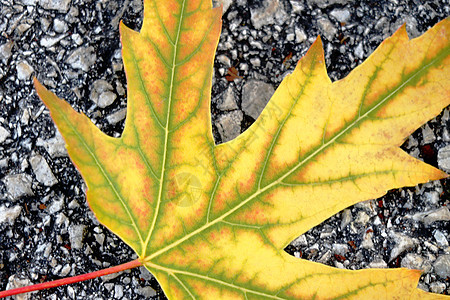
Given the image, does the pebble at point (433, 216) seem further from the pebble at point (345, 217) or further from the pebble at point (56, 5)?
the pebble at point (56, 5)

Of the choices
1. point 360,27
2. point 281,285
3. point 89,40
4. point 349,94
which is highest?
point 89,40

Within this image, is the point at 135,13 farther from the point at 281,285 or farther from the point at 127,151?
the point at 281,285

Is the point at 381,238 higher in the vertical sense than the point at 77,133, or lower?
lower

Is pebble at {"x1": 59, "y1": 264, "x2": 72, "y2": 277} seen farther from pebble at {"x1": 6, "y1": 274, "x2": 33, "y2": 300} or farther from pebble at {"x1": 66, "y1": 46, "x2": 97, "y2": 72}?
pebble at {"x1": 66, "y1": 46, "x2": 97, "y2": 72}

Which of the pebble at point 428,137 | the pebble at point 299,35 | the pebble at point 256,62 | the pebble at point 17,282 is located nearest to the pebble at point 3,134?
the pebble at point 17,282

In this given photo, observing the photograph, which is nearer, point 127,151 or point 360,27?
point 127,151

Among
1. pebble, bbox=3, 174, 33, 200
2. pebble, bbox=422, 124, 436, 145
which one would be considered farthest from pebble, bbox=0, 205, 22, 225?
pebble, bbox=422, 124, 436, 145

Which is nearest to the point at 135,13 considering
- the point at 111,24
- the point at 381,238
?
the point at 111,24

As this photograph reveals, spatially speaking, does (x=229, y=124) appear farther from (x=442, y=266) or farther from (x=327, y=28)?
(x=442, y=266)
